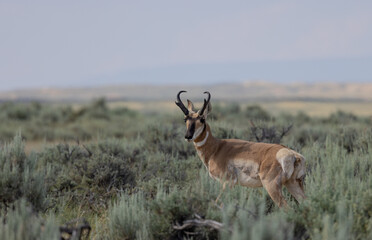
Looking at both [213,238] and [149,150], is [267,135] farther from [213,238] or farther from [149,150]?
[213,238]

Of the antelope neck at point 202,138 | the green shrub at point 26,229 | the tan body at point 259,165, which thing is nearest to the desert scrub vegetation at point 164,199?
the green shrub at point 26,229

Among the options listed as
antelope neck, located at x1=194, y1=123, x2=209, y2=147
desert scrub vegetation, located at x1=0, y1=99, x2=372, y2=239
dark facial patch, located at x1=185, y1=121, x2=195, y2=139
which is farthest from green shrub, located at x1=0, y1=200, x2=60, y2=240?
antelope neck, located at x1=194, y1=123, x2=209, y2=147

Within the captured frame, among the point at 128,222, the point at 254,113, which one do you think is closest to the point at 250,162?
the point at 128,222

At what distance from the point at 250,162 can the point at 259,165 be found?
130 millimetres

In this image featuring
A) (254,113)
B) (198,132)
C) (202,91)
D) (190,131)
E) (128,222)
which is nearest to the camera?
(128,222)

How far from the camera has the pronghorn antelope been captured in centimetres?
611

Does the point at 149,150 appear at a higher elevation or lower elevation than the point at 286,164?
lower

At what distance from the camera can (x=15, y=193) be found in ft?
18.2

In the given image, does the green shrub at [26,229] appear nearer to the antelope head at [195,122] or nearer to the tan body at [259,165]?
the tan body at [259,165]

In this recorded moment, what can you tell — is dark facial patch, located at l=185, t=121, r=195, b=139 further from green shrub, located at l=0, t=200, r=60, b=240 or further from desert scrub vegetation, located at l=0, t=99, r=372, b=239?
green shrub, located at l=0, t=200, r=60, b=240

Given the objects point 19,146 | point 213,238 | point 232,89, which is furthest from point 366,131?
point 232,89

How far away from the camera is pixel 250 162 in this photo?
20.9 ft

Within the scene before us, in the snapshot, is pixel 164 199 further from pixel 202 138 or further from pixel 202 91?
pixel 202 91

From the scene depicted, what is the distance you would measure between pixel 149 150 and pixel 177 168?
10.5ft
